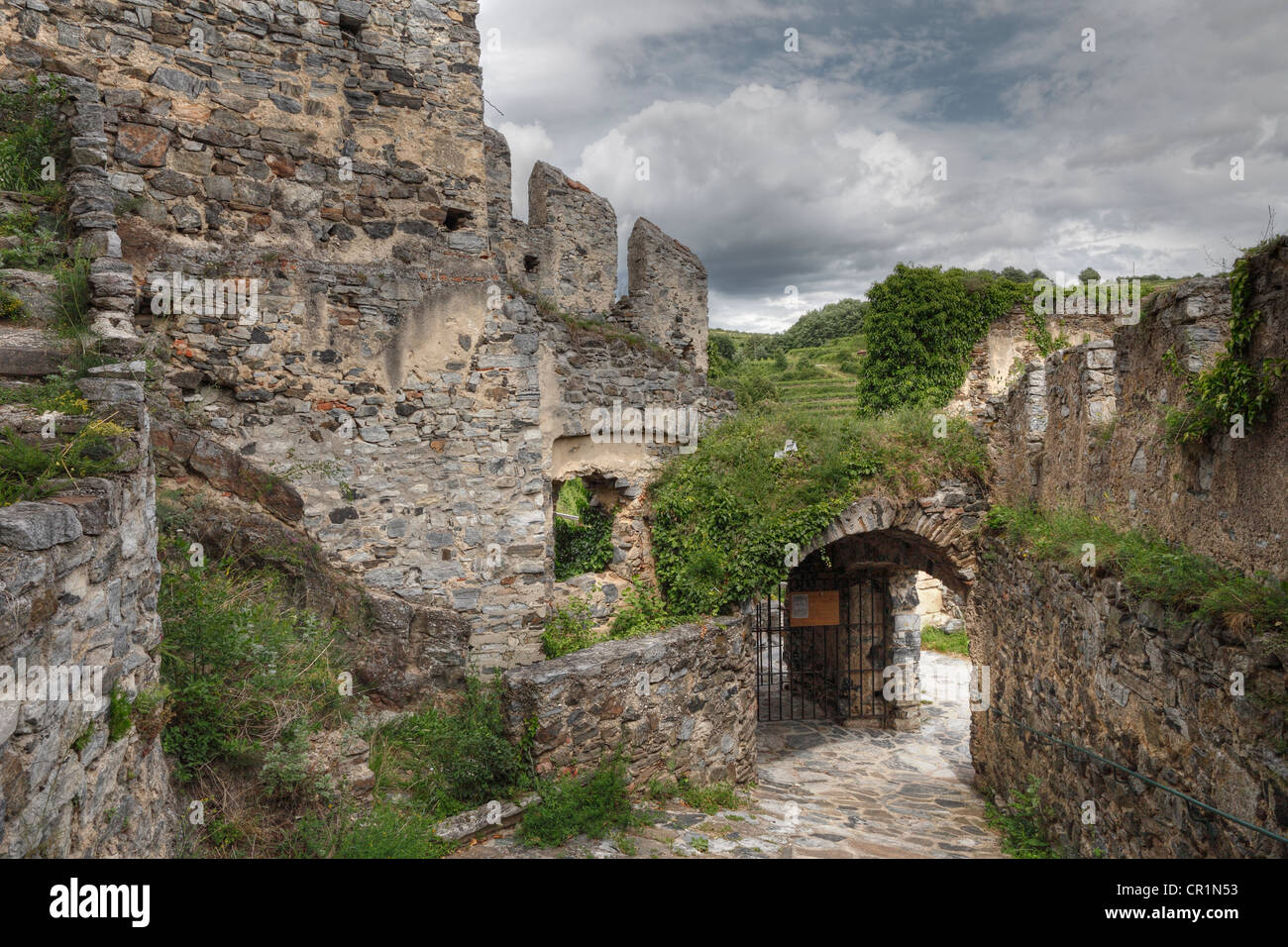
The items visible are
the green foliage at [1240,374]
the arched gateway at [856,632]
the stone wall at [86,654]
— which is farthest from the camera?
the arched gateway at [856,632]

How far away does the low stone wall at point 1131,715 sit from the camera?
13.5 ft

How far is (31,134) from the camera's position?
579cm

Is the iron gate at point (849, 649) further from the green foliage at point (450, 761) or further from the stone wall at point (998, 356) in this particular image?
the green foliage at point (450, 761)

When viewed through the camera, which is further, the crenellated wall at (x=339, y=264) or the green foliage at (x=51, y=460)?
Answer: the crenellated wall at (x=339, y=264)

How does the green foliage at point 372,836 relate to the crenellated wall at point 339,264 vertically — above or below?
below

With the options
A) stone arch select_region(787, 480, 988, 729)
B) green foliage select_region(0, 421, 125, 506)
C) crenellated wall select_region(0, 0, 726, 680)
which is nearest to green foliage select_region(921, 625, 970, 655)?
stone arch select_region(787, 480, 988, 729)

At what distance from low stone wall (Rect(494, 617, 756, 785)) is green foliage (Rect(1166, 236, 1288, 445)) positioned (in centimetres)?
500

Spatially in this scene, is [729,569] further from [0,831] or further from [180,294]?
[0,831]

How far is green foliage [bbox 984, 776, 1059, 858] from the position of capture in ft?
23.5

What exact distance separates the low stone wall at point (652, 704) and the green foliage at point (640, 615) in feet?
1.99

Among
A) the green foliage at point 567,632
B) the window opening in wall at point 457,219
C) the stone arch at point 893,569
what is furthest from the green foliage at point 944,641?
the window opening in wall at point 457,219

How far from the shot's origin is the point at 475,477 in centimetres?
756

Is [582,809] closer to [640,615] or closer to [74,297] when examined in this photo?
[640,615]

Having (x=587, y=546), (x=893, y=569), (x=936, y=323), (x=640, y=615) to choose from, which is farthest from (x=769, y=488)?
(x=936, y=323)
